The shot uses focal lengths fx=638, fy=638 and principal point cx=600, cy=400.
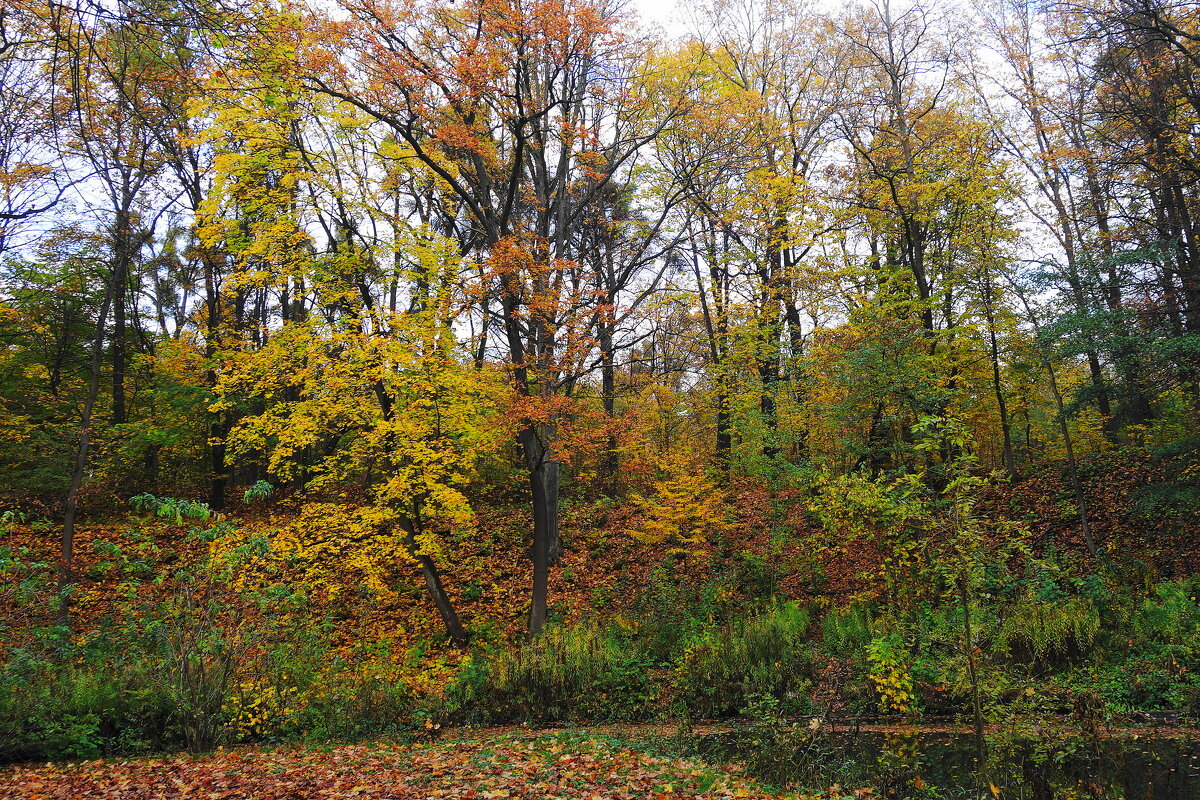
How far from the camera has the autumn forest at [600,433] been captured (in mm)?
7203

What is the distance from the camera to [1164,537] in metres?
11.8

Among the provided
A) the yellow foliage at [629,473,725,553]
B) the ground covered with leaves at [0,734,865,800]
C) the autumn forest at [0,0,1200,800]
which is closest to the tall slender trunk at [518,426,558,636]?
the autumn forest at [0,0,1200,800]

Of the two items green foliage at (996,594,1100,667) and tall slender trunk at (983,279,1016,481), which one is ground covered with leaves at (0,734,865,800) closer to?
green foliage at (996,594,1100,667)

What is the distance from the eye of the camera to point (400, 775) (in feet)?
19.7

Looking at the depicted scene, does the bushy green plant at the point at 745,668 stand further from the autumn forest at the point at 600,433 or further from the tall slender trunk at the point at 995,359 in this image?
the tall slender trunk at the point at 995,359

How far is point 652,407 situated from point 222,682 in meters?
14.1

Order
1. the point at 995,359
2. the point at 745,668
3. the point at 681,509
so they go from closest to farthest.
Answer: the point at 745,668, the point at 681,509, the point at 995,359

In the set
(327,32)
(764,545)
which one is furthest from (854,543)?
(327,32)

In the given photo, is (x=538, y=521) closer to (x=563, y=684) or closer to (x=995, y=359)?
(x=563, y=684)

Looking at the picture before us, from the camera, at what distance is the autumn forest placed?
7203 millimetres

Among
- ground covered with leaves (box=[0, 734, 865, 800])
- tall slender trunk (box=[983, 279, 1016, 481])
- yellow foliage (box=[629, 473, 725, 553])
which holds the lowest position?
ground covered with leaves (box=[0, 734, 865, 800])

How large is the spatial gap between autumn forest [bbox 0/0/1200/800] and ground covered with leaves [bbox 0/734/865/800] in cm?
7

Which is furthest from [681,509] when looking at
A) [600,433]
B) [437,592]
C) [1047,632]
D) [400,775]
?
[400,775]

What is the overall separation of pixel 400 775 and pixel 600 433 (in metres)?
6.36
